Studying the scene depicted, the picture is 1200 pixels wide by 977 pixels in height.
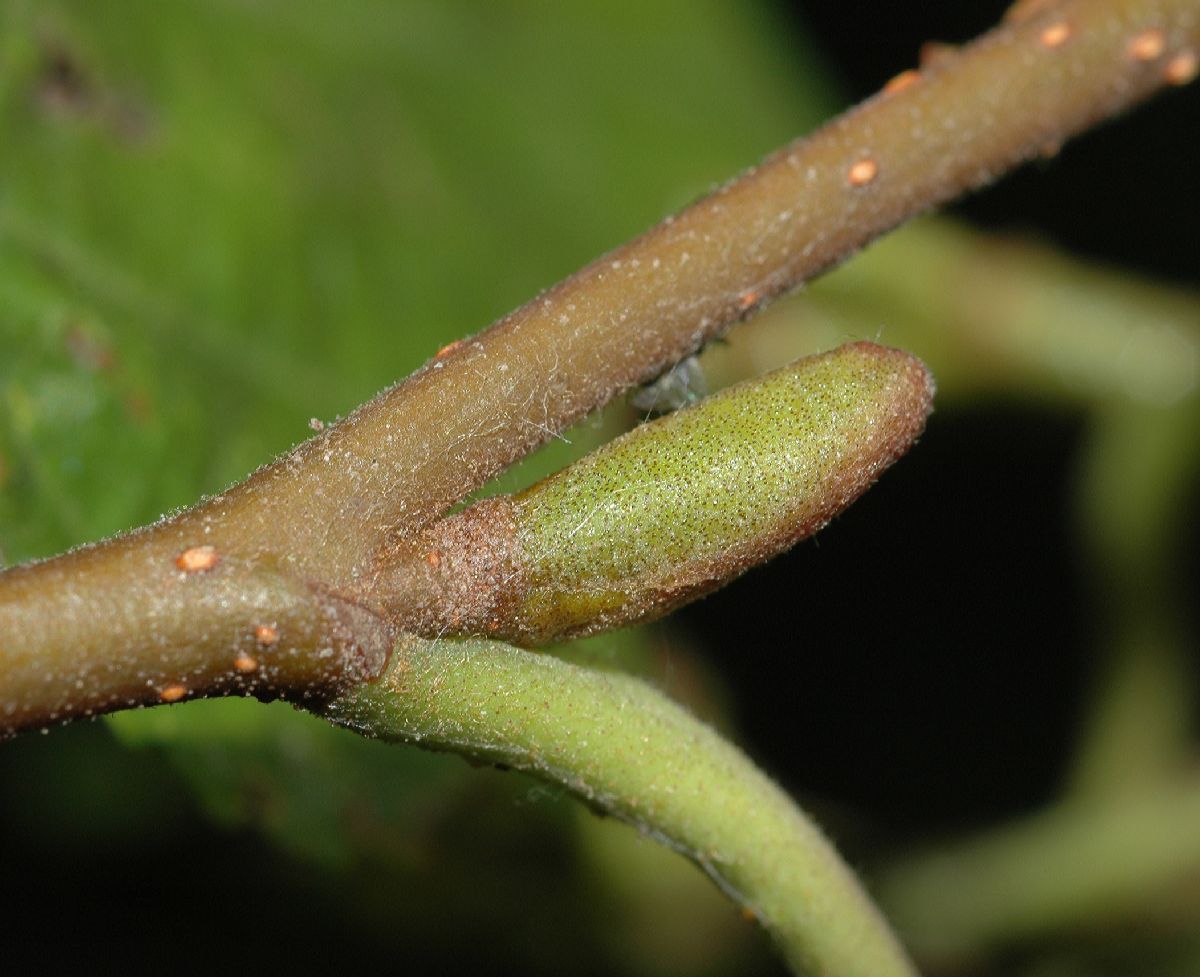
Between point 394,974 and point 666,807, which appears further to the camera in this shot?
point 394,974

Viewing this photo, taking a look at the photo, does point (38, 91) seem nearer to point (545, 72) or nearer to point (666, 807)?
point (545, 72)

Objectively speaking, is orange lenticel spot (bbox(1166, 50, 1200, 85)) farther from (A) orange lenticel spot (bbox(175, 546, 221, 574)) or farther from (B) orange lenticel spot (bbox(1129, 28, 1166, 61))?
(A) orange lenticel spot (bbox(175, 546, 221, 574))

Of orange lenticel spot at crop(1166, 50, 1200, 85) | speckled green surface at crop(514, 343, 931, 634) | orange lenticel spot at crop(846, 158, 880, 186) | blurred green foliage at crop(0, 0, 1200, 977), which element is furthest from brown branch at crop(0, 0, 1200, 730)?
blurred green foliage at crop(0, 0, 1200, 977)

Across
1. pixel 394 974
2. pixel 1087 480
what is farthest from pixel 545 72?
pixel 394 974

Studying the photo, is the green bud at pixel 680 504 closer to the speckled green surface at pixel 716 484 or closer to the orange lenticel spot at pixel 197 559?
the speckled green surface at pixel 716 484

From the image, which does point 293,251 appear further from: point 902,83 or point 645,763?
point 645,763
